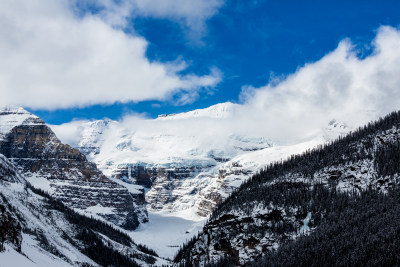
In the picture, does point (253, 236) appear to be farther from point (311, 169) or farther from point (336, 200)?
point (311, 169)

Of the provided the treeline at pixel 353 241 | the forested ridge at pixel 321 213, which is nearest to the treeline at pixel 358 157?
the forested ridge at pixel 321 213

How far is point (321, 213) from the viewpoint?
159750 mm

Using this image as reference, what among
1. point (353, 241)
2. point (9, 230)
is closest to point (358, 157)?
point (353, 241)

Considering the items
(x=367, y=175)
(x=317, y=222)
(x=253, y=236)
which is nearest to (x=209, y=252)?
(x=253, y=236)

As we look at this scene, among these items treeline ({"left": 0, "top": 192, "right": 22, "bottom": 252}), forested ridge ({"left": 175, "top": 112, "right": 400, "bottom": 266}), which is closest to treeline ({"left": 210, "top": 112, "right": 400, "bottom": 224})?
forested ridge ({"left": 175, "top": 112, "right": 400, "bottom": 266})

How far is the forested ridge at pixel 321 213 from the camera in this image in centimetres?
12344

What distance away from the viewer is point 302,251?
126m

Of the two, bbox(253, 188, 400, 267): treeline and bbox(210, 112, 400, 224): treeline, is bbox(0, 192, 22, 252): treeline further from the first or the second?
bbox(210, 112, 400, 224): treeline

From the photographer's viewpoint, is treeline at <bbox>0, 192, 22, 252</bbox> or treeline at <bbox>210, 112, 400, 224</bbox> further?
treeline at <bbox>210, 112, 400, 224</bbox>

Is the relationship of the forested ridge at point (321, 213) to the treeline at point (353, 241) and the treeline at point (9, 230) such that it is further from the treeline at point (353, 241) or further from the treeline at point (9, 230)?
the treeline at point (9, 230)

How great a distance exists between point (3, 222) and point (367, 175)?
141576mm

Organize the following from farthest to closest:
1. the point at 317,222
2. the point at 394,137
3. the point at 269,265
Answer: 1. the point at 394,137
2. the point at 317,222
3. the point at 269,265

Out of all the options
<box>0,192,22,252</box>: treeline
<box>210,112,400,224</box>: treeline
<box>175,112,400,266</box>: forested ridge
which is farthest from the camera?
<box>210,112,400,224</box>: treeline

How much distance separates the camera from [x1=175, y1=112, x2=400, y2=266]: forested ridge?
405ft
